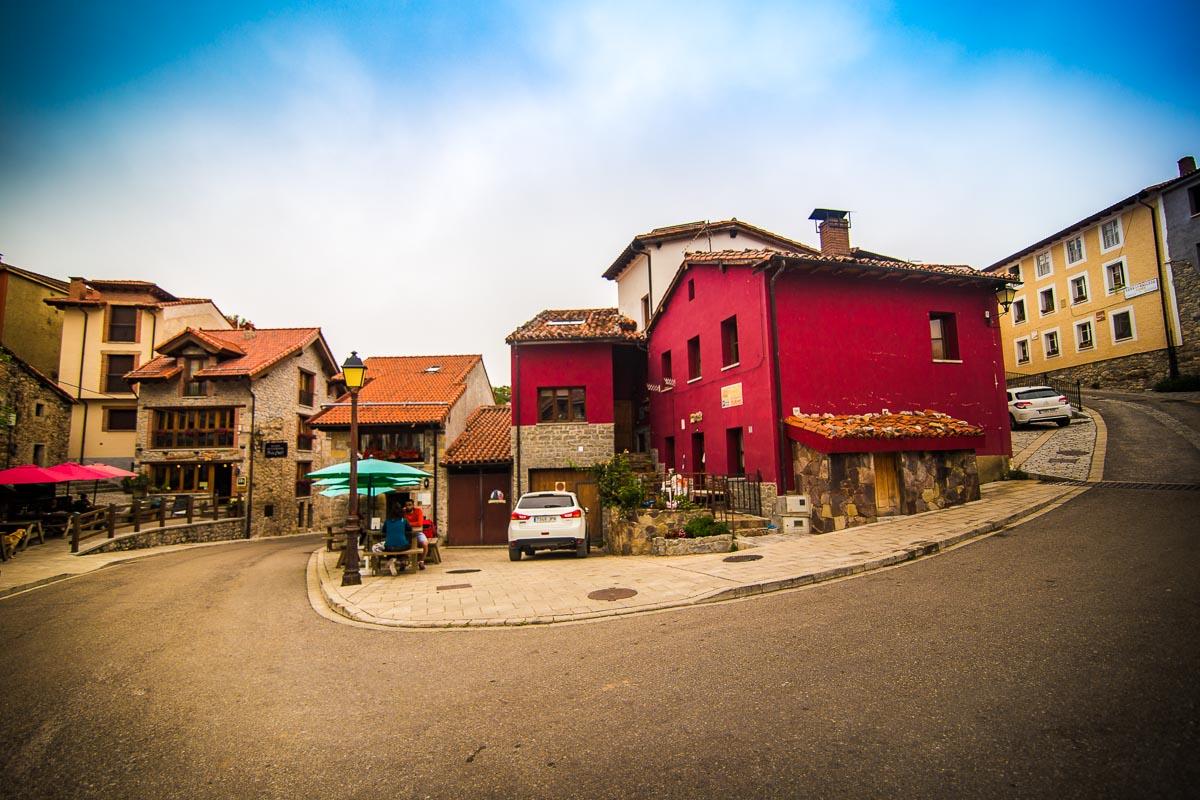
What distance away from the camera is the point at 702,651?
5598 mm

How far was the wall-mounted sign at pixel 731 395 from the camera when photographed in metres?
16.0

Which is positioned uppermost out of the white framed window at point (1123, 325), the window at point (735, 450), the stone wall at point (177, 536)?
the white framed window at point (1123, 325)

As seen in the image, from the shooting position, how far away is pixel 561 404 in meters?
20.6

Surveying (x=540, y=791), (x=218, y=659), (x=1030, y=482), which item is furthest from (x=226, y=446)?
(x=1030, y=482)

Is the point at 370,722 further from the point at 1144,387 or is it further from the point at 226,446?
the point at 1144,387

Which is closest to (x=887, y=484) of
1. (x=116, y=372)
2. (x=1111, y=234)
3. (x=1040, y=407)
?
(x=1040, y=407)

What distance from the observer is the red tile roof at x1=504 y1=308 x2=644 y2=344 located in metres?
20.0

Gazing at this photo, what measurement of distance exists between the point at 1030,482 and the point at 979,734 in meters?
15.2

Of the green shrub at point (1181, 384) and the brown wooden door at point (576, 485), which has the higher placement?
the green shrub at point (1181, 384)

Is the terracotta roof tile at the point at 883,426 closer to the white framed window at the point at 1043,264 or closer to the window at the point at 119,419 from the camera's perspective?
the white framed window at the point at 1043,264

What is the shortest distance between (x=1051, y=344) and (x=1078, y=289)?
3.55 meters

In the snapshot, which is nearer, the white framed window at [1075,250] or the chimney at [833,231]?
the chimney at [833,231]

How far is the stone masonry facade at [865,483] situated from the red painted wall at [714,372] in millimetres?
1271

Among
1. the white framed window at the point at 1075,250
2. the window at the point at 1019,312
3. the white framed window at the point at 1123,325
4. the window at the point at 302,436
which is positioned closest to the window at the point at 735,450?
the window at the point at 302,436
